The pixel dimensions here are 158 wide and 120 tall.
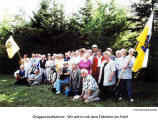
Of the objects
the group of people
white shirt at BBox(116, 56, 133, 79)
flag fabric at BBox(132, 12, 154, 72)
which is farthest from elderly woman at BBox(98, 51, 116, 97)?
flag fabric at BBox(132, 12, 154, 72)

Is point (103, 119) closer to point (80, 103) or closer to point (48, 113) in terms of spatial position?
point (80, 103)

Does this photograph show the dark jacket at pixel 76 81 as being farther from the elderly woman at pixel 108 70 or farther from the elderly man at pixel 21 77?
the elderly man at pixel 21 77

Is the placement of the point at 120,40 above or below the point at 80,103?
above

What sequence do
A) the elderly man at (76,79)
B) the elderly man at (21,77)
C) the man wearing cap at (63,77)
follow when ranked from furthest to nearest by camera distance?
the elderly man at (21,77) < the man wearing cap at (63,77) < the elderly man at (76,79)

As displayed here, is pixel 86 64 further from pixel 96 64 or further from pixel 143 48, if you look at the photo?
pixel 143 48

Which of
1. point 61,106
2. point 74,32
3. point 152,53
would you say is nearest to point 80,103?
point 61,106

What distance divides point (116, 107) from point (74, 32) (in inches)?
273

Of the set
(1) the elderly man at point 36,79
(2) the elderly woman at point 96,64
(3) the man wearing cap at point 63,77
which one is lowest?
(1) the elderly man at point 36,79

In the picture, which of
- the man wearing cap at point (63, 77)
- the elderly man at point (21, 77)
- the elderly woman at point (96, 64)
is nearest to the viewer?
the elderly woman at point (96, 64)

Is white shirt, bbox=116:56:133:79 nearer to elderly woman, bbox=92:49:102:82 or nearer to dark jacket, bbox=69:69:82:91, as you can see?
elderly woman, bbox=92:49:102:82

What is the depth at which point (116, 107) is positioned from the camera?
4461mm

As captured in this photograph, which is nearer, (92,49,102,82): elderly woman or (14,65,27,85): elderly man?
(92,49,102,82): elderly woman

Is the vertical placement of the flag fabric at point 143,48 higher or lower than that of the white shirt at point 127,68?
higher

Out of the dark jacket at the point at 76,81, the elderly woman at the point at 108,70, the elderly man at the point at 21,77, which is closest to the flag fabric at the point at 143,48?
the elderly woman at the point at 108,70
